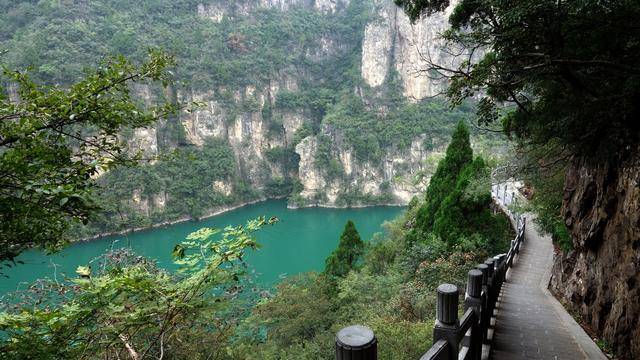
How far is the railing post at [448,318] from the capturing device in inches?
78.3

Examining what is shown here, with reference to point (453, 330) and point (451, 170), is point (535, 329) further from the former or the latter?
point (451, 170)

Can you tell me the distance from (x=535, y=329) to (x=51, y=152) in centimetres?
516

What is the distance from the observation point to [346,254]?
15.8 m

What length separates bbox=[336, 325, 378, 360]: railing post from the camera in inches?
47.4

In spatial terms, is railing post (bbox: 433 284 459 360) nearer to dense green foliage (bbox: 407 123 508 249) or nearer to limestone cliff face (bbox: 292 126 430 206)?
dense green foliage (bbox: 407 123 508 249)

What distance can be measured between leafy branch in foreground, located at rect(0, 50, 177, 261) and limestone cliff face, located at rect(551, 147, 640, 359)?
15.1 feet

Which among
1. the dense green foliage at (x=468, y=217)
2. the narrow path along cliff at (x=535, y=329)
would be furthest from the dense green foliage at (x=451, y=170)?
the narrow path along cliff at (x=535, y=329)

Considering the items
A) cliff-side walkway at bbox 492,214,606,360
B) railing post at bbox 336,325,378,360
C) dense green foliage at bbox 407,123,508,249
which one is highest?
railing post at bbox 336,325,378,360

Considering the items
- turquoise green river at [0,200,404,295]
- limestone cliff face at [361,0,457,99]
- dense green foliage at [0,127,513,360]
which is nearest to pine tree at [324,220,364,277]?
dense green foliage at [0,127,513,360]

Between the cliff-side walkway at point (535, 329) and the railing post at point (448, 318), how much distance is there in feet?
6.83

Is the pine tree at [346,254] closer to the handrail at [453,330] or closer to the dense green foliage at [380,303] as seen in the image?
the dense green foliage at [380,303]

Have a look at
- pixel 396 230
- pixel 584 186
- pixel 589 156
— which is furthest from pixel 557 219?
pixel 396 230

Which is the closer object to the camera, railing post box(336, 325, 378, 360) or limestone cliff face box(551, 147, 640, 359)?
railing post box(336, 325, 378, 360)

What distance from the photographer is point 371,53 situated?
236ft
